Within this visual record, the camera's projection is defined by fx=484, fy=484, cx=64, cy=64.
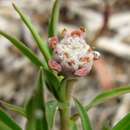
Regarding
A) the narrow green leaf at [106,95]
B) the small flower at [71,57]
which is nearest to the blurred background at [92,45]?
the narrow green leaf at [106,95]

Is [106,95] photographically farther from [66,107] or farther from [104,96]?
[66,107]

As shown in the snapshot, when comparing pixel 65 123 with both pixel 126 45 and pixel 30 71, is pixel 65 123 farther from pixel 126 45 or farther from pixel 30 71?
pixel 126 45

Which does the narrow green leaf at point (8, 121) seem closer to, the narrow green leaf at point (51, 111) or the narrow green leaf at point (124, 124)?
the narrow green leaf at point (51, 111)

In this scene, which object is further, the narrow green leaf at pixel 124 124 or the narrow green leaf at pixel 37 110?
the narrow green leaf at pixel 124 124

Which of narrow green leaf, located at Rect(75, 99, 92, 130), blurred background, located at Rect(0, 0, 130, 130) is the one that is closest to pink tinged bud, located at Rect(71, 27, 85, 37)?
narrow green leaf, located at Rect(75, 99, 92, 130)

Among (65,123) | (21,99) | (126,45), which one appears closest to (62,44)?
(65,123)
